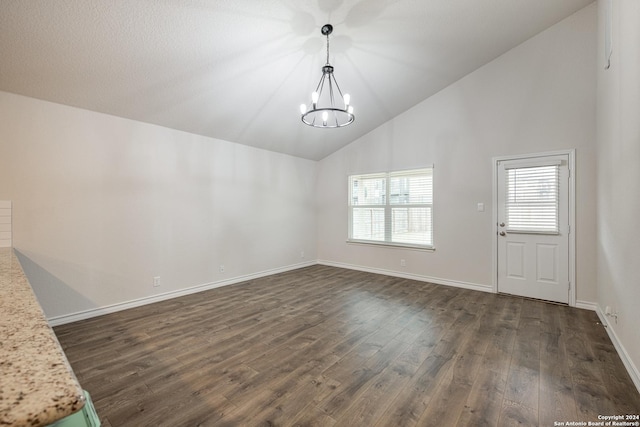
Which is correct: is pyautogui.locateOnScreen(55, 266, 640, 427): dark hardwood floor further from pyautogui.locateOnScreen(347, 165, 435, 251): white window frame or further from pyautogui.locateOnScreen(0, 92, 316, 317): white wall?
pyautogui.locateOnScreen(347, 165, 435, 251): white window frame

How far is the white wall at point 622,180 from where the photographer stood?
2.06 meters

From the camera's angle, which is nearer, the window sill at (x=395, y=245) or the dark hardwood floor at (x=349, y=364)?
the dark hardwood floor at (x=349, y=364)

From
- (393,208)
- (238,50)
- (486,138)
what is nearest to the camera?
(238,50)

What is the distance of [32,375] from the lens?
54cm

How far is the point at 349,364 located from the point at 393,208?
3623mm

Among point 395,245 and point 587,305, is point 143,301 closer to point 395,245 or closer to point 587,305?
point 395,245

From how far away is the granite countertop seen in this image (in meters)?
0.45

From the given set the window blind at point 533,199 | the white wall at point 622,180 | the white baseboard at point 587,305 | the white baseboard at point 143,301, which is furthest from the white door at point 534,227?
the white baseboard at point 143,301

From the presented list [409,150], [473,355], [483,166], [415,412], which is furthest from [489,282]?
[415,412]

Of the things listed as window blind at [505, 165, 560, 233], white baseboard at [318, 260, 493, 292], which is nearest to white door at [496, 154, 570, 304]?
window blind at [505, 165, 560, 233]

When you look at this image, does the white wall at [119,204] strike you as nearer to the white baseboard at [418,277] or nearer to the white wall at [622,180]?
the white baseboard at [418,277]

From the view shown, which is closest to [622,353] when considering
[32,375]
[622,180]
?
[622,180]

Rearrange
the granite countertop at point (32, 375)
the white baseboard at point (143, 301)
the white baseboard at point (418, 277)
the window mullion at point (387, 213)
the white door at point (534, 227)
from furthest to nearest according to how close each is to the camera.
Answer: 1. the window mullion at point (387, 213)
2. the white baseboard at point (418, 277)
3. the white door at point (534, 227)
4. the white baseboard at point (143, 301)
5. the granite countertop at point (32, 375)

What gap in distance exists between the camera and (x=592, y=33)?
11.6 ft
